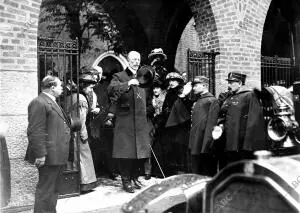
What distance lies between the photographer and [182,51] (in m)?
17.2

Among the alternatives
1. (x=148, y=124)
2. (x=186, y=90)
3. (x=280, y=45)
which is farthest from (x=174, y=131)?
(x=280, y=45)

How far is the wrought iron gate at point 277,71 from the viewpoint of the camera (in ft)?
28.8

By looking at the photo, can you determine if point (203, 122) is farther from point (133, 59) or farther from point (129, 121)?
point (133, 59)

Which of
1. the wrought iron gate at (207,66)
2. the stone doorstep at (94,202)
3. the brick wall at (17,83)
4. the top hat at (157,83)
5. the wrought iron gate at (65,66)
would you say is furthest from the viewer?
the wrought iron gate at (207,66)

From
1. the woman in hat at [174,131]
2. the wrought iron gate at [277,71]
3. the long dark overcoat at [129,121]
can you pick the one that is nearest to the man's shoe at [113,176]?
the woman in hat at [174,131]

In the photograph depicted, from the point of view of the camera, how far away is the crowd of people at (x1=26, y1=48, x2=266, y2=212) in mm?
4629

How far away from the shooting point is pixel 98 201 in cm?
559

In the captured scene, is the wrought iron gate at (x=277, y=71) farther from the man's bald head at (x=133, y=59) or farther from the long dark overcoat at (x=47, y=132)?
the long dark overcoat at (x=47, y=132)

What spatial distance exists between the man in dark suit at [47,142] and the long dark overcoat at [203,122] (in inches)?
78.1

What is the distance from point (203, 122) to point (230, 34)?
105 inches

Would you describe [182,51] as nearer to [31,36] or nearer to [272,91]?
[31,36]

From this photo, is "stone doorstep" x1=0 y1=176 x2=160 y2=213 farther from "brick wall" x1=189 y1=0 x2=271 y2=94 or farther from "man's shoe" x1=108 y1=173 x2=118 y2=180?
"brick wall" x1=189 y1=0 x2=271 y2=94

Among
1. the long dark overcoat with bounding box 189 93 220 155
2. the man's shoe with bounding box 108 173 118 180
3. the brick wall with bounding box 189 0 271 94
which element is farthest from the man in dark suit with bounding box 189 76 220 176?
the brick wall with bounding box 189 0 271 94

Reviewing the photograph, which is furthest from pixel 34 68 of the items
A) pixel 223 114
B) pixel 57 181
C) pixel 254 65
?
pixel 254 65
